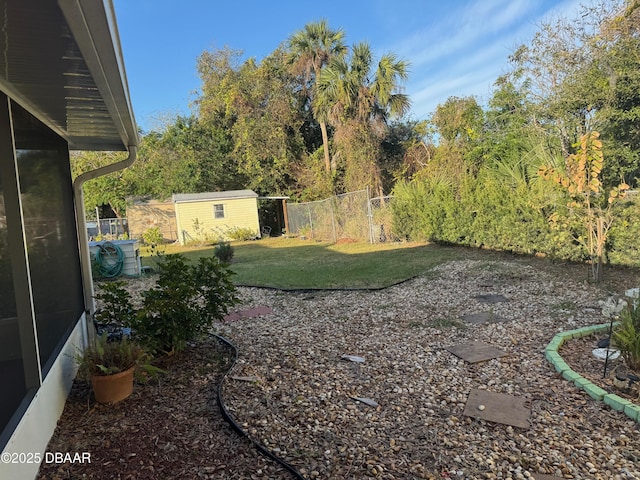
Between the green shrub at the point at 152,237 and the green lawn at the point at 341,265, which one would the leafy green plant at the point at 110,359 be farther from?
the green shrub at the point at 152,237

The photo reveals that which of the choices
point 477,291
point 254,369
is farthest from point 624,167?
point 254,369

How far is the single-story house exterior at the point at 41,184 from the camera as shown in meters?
1.52

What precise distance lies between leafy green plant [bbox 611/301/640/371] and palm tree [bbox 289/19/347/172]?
50.8ft

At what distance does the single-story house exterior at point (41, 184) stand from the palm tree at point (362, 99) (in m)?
12.9

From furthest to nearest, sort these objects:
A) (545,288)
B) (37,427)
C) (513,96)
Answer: (513,96), (545,288), (37,427)

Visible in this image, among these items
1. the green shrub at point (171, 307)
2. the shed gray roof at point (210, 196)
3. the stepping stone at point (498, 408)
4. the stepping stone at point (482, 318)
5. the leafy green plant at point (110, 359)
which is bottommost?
the stepping stone at point (498, 408)

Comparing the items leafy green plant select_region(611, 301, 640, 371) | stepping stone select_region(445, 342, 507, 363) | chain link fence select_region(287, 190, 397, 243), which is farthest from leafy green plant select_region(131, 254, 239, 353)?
chain link fence select_region(287, 190, 397, 243)

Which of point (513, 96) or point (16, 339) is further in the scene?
point (513, 96)

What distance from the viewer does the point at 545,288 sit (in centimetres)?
530

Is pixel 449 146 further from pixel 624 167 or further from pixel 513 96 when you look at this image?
pixel 624 167

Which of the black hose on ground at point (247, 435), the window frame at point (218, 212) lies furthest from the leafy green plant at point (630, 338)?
the window frame at point (218, 212)

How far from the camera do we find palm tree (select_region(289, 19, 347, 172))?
1741 cm

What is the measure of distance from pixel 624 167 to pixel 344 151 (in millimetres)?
10347

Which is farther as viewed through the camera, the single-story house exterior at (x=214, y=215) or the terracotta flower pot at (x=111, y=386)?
the single-story house exterior at (x=214, y=215)
